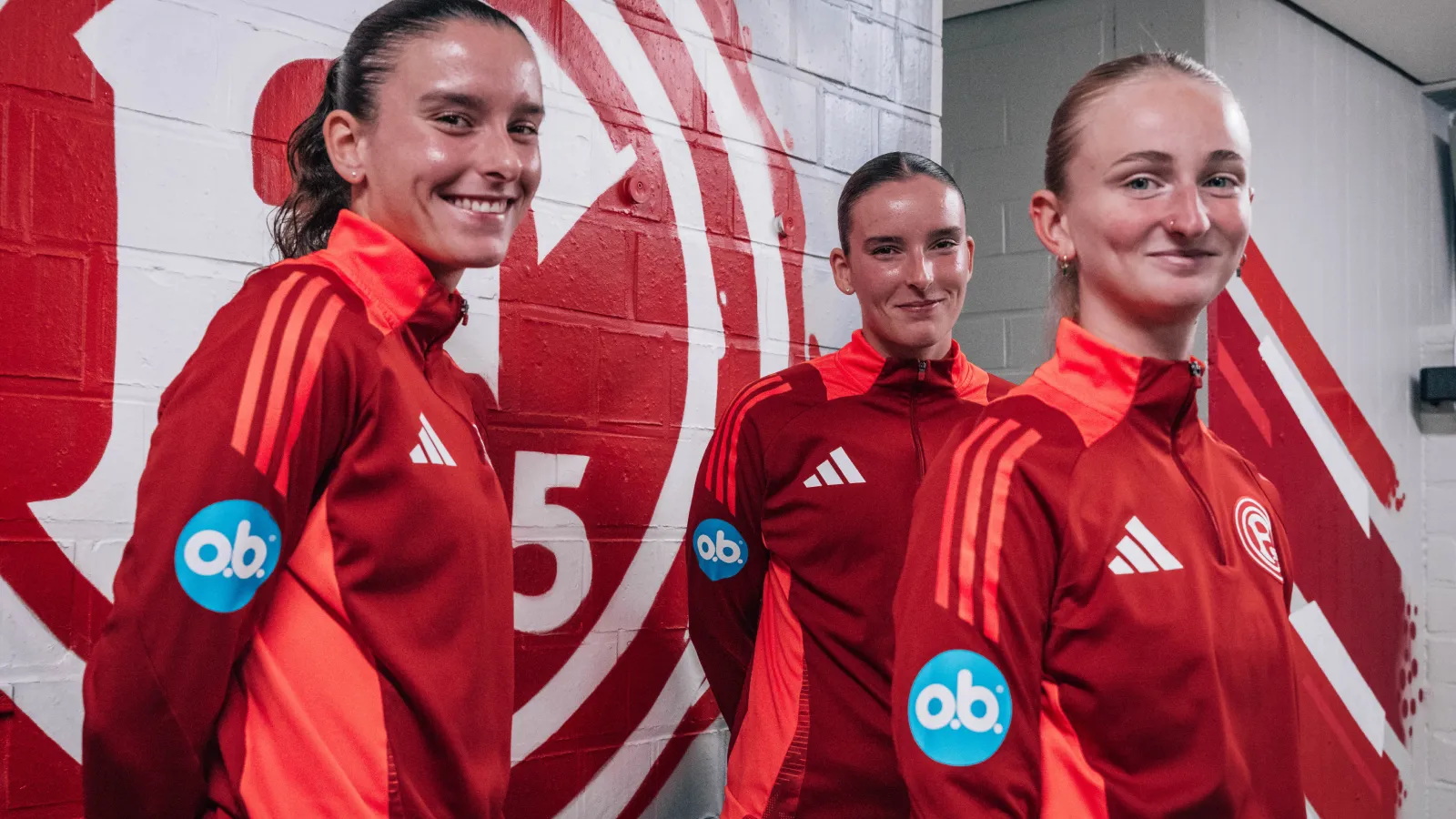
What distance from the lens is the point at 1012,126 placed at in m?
3.34

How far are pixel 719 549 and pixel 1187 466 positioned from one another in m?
0.82

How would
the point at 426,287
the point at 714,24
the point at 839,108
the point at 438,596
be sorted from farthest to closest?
the point at 839,108, the point at 714,24, the point at 426,287, the point at 438,596

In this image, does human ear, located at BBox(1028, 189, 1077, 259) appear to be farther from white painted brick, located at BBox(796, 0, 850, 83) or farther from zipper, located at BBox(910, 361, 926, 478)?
white painted brick, located at BBox(796, 0, 850, 83)

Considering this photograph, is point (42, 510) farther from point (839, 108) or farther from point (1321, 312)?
point (1321, 312)

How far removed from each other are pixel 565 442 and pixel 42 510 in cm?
73

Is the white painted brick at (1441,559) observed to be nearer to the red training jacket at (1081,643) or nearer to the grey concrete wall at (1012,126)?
the grey concrete wall at (1012,126)

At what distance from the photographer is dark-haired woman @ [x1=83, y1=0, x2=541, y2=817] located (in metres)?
0.94

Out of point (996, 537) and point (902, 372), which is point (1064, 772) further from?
point (902, 372)

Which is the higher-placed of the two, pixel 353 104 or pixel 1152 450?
pixel 353 104

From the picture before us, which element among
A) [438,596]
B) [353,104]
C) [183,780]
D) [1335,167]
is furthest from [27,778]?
[1335,167]

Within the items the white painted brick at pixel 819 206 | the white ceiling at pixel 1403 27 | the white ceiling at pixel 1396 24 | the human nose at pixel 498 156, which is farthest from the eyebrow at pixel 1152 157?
the white ceiling at pixel 1403 27

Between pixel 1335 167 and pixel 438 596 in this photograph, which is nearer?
pixel 438 596

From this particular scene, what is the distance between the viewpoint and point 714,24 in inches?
83.1

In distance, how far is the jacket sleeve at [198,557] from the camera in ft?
3.05
